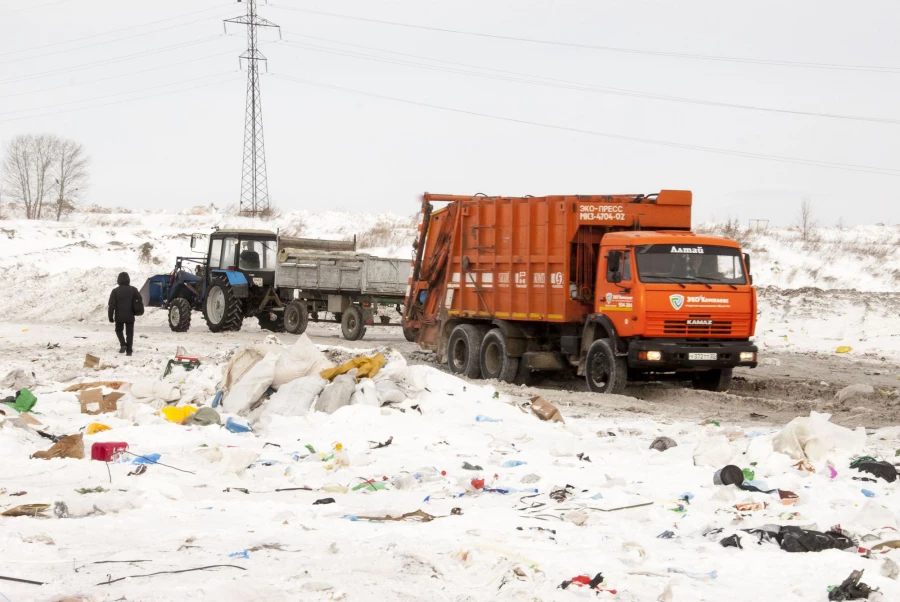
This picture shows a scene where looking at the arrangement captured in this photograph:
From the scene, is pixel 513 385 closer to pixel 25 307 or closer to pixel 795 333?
pixel 795 333

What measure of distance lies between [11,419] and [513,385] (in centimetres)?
747

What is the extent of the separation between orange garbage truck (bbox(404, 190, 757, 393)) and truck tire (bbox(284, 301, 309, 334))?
655 centimetres

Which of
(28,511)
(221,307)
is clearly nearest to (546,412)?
(28,511)

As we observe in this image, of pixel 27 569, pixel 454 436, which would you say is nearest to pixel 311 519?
pixel 27 569

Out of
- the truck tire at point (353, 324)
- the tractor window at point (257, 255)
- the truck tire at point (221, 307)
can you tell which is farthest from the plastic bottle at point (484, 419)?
the tractor window at point (257, 255)

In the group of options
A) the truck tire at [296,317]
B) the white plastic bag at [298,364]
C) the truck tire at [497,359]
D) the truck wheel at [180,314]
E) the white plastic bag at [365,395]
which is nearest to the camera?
the white plastic bag at [365,395]

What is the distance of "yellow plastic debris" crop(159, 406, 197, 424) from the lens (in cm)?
1017

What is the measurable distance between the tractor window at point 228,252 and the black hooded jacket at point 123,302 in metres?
6.11

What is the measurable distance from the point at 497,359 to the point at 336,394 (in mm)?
5759

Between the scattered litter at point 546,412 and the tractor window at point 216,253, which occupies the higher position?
the tractor window at point 216,253

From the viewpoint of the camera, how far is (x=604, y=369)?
546 inches

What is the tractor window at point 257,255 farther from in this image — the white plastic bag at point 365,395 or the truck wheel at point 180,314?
the white plastic bag at point 365,395

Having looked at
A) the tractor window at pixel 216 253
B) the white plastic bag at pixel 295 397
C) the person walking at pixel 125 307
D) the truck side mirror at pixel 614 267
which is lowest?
the white plastic bag at pixel 295 397

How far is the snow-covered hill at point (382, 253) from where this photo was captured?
23.7 metres
